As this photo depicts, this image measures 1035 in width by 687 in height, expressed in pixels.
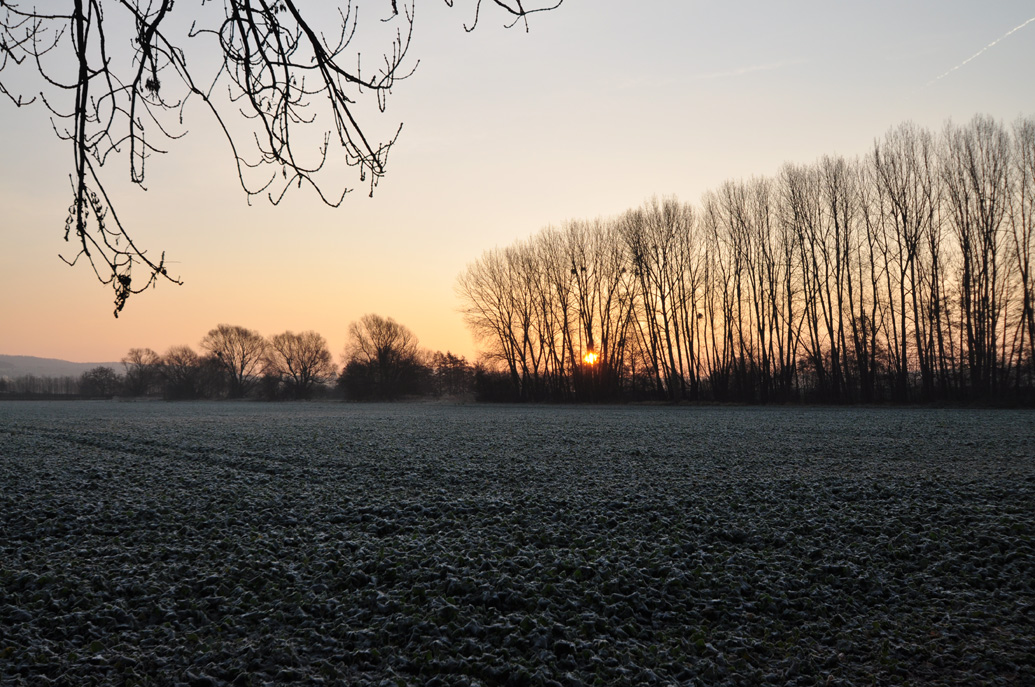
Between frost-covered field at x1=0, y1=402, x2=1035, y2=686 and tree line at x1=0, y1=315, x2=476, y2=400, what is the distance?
1969 inches

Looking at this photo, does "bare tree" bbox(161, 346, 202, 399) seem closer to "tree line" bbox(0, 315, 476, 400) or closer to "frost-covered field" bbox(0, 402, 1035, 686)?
"tree line" bbox(0, 315, 476, 400)

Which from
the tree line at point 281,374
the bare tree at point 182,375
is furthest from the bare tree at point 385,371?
the bare tree at point 182,375

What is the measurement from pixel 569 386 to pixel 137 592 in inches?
1594

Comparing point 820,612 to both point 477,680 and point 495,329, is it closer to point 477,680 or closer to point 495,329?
point 477,680

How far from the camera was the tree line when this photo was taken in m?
60.5

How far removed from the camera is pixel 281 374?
7244 centimetres

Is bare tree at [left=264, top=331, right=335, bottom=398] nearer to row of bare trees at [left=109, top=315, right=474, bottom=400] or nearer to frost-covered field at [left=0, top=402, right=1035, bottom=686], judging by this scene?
row of bare trees at [left=109, top=315, right=474, bottom=400]

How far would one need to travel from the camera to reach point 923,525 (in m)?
5.59

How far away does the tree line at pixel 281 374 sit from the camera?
6050cm

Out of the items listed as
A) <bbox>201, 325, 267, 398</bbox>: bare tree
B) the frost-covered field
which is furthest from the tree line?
the frost-covered field

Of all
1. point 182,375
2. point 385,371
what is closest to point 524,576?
point 385,371

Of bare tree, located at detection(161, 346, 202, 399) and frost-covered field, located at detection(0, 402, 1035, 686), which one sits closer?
frost-covered field, located at detection(0, 402, 1035, 686)

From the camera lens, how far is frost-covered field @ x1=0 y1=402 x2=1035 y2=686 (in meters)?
3.03

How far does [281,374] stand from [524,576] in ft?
242
